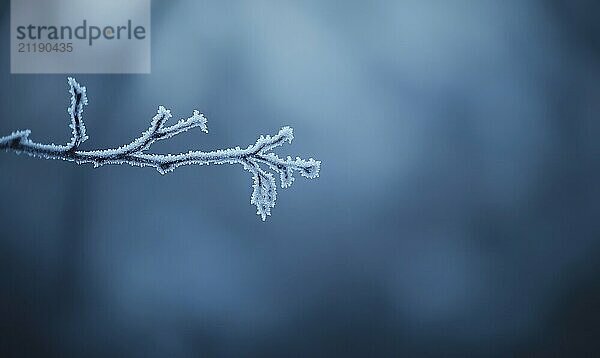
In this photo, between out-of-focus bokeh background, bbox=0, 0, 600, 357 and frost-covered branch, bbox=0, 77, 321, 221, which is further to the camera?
out-of-focus bokeh background, bbox=0, 0, 600, 357

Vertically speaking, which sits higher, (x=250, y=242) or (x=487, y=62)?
(x=487, y=62)

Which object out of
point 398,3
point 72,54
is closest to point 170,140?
point 72,54

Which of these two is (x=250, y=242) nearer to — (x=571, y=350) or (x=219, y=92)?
(x=219, y=92)

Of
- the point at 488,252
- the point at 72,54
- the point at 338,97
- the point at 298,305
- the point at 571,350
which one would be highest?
the point at 72,54

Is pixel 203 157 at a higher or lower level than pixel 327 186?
higher
